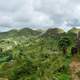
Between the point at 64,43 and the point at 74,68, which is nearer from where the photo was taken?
the point at 74,68

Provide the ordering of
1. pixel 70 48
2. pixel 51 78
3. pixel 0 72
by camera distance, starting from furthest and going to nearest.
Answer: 1. pixel 70 48
2. pixel 0 72
3. pixel 51 78

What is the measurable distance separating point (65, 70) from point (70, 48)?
33590 mm

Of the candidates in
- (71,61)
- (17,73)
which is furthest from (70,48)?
(17,73)

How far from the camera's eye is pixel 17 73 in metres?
103

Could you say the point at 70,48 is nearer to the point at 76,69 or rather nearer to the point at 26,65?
the point at 76,69

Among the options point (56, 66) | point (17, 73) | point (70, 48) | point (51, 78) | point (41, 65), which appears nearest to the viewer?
point (51, 78)

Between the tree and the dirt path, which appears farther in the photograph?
the tree

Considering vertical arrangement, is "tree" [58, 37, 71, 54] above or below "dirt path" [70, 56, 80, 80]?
above

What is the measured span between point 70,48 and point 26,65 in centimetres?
4920

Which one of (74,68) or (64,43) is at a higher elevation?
(64,43)

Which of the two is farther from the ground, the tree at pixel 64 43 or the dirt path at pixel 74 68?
the tree at pixel 64 43

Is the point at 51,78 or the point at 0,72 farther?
the point at 0,72

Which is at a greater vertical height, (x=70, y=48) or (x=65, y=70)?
(x=70, y=48)

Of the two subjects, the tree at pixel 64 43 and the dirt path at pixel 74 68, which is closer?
the dirt path at pixel 74 68
